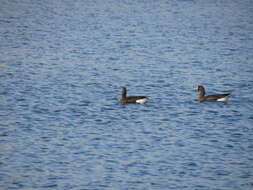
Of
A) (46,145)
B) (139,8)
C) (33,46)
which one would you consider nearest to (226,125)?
(46,145)

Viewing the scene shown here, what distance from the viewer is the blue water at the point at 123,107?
20.0 m

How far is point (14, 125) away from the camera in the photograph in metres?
25.2

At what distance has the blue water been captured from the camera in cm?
2002

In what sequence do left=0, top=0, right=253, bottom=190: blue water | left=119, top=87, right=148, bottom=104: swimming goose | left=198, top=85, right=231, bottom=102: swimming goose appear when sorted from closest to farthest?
left=0, top=0, right=253, bottom=190: blue water
left=119, top=87, right=148, bottom=104: swimming goose
left=198, top=85, right=231, bottom=102: swimming goose

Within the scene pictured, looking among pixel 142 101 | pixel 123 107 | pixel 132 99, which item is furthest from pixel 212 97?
pixel 123 107

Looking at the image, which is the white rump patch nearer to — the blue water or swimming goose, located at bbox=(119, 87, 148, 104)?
swimming goose, located at bbox=(119, 87, 148, 104)

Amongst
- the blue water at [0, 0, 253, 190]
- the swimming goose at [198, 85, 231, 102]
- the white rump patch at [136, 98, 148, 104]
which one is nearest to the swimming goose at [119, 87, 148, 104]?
the white rump patch at [136, 98, 148, 104]

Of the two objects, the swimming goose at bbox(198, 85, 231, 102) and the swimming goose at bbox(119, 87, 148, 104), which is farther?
the swimming goose at bbox(198, 85, 231, 102)

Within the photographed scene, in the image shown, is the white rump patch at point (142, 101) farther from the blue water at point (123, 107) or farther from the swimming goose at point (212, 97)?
the swimming goose at point (212, 97)

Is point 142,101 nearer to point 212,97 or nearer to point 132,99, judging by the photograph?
point 132,99

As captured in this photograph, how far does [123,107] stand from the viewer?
2877 centimetres

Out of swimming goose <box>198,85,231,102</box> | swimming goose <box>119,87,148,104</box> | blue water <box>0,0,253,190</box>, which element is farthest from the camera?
swimming goose <box>198,85,231,102</box>

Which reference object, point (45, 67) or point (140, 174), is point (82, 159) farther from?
point (45, 67)

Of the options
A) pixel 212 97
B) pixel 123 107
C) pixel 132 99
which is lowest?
pixel 123 107
